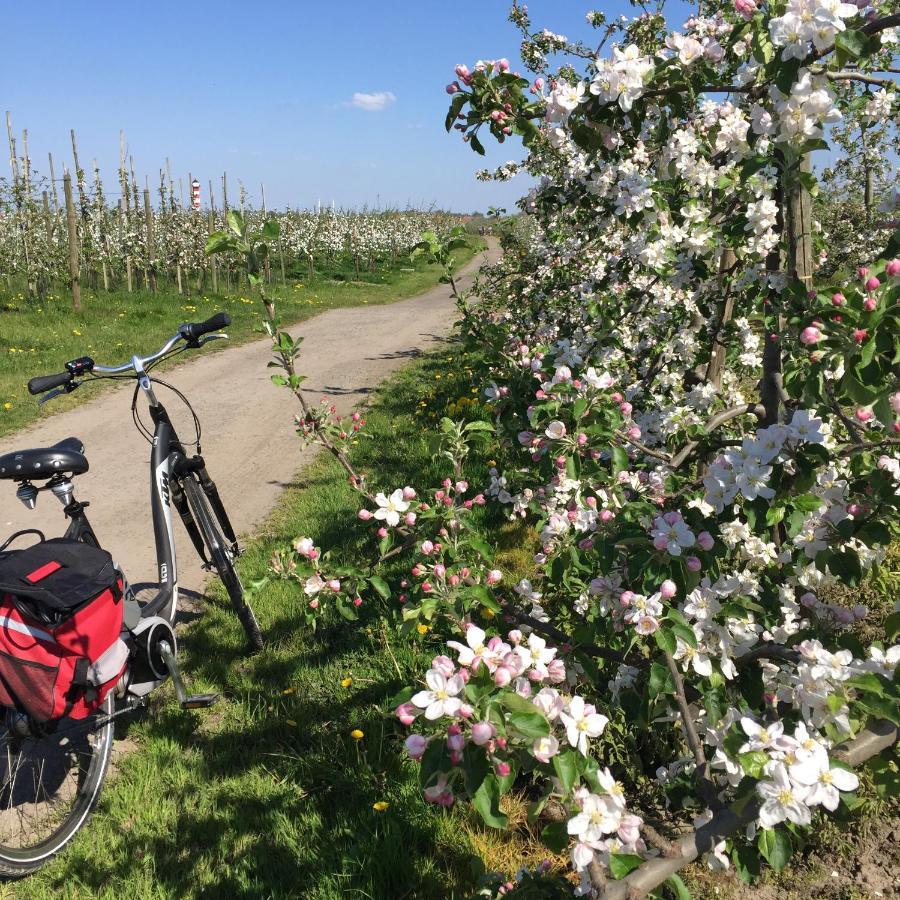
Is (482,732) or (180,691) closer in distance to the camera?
(482,732)

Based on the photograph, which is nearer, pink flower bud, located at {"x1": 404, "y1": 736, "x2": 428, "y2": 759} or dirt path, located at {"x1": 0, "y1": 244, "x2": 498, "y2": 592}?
pink flower bud, located at {"x1": 404, "y1": 736, "x2": 428, "y2": 759}

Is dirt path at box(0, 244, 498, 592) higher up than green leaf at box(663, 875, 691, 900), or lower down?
lower down

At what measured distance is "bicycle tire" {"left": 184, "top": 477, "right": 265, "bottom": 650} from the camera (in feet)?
10.7

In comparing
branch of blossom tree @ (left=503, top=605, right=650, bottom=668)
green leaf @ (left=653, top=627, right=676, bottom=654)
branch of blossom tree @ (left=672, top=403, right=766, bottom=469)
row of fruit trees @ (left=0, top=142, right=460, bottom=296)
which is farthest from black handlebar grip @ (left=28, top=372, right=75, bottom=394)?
row of fruit trees @ (left=0, top=142, right=460, bottom=296)

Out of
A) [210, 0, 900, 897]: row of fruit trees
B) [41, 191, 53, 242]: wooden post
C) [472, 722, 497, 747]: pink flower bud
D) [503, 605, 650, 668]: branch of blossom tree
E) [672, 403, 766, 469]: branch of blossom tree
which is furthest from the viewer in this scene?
[41, 191, 53, 242]: wooden post

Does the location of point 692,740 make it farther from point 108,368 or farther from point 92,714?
point 108,368

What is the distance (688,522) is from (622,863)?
2.62 feet

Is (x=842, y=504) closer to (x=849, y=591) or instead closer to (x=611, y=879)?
(x=611, y=879)

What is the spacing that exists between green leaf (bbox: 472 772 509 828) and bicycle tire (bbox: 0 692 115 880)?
182cm

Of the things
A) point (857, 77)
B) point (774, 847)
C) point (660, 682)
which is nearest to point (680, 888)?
point (774, 847)

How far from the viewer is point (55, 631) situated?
2078 mm

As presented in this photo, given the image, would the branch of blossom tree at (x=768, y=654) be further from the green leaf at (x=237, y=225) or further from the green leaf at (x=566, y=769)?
the green leaf at (x=237, y=225)

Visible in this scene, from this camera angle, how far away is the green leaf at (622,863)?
1271 millimetres

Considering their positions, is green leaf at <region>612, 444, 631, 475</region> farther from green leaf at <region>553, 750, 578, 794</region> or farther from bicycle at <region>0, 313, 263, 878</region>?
bicycle at <region>0, 313, 263, 878</region>
